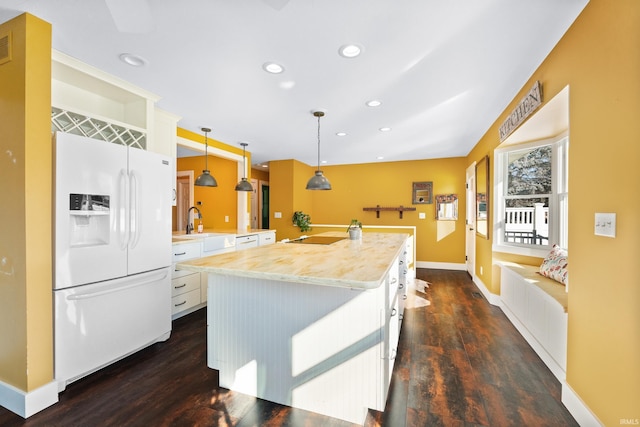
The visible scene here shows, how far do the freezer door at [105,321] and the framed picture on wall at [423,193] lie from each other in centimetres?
526

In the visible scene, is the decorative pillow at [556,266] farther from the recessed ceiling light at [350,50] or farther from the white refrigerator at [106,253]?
the white refrigerator at [106,253]

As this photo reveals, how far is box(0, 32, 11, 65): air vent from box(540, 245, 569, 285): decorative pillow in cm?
442

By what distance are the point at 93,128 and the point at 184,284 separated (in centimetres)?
175

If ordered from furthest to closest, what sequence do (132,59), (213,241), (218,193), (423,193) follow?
1. (423,193)
2. (218,193)
3. (213,241)
4. (132,59)

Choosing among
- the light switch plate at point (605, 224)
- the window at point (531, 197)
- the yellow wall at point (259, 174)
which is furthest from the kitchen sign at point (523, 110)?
the yellow wall at point (259, 174)

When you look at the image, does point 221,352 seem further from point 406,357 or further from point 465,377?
point 465,377

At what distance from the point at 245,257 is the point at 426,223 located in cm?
523

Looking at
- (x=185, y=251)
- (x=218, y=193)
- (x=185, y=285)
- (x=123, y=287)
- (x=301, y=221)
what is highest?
(x=218, y=193)

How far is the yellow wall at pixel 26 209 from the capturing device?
168cm

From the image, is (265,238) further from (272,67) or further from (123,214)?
(272,67)

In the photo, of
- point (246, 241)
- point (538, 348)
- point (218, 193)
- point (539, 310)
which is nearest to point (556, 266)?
point (539, 310)

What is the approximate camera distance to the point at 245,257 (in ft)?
6.09

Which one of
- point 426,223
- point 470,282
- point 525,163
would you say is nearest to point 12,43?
point 525,163

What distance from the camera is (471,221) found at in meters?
5.23
